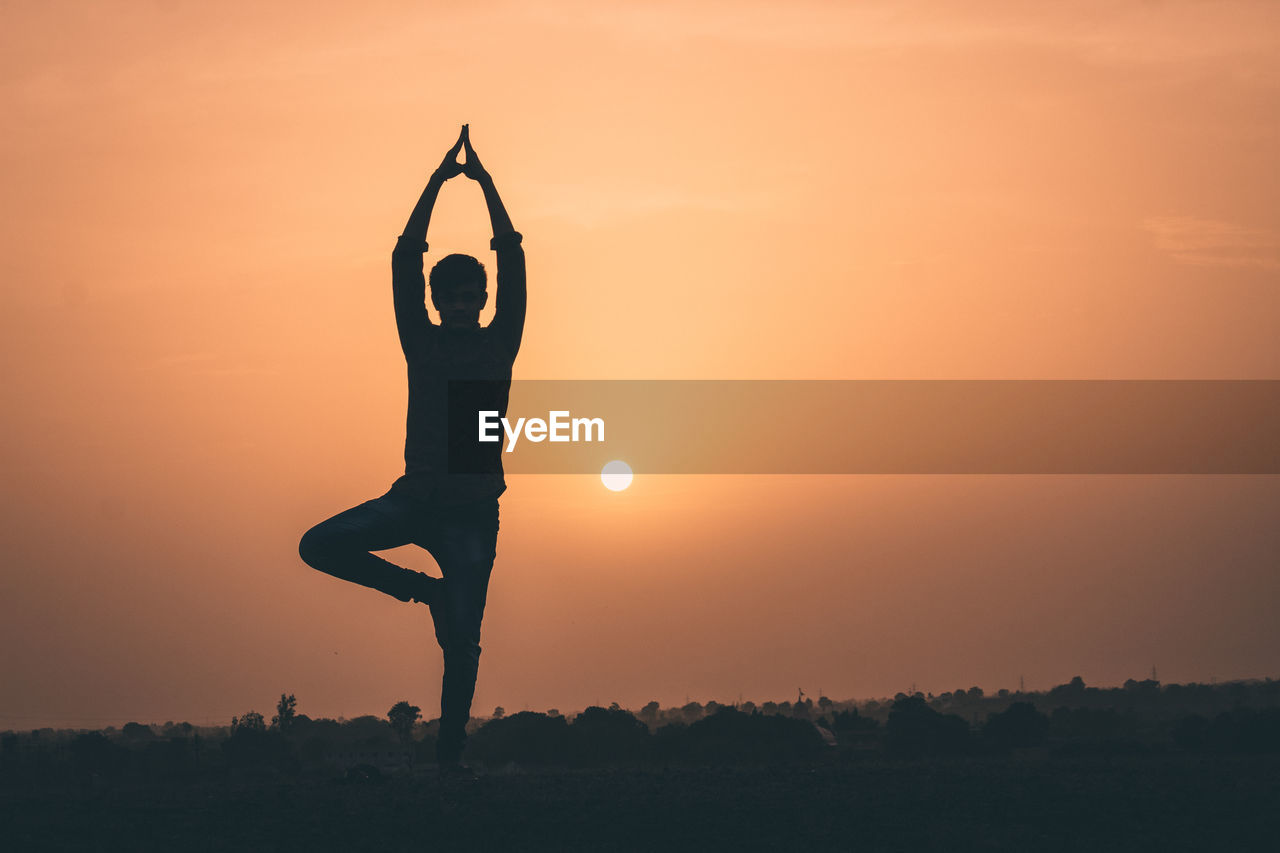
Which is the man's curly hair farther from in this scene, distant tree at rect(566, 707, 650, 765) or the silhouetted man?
distant tree at rect(566, 707, 650, 765)

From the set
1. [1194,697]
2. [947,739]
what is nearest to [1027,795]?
[947,739]

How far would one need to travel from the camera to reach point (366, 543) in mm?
11453

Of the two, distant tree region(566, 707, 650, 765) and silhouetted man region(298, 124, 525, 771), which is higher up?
silhouetted man region(298, 124, 525, 771)

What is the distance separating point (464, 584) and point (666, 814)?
4051 millimetres

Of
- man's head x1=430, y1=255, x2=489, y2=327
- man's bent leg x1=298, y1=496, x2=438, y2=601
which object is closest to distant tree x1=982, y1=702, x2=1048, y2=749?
man's bent leg x1=298, y1=496, x2=438, y2=601

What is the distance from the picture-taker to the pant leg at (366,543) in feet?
37.3

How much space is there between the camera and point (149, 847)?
7336mm

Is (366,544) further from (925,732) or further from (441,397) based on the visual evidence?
(925,732)

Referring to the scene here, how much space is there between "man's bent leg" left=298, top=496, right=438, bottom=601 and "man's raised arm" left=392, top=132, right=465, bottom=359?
1.35 m

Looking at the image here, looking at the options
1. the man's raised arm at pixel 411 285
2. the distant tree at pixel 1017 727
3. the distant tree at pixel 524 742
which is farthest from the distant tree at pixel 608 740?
the man's raised arm at pixel 411 285

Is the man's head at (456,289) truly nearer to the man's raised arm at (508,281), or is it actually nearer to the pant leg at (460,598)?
the man's raised arm at (508,281)

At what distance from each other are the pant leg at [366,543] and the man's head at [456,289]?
1.61 m

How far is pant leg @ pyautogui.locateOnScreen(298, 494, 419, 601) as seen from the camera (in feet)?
37.3

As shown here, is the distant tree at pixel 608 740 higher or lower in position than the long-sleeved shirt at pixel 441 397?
lower
